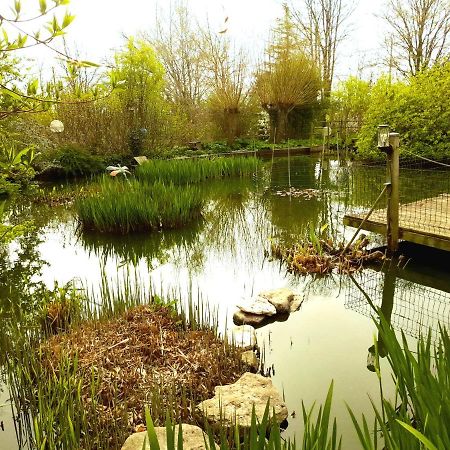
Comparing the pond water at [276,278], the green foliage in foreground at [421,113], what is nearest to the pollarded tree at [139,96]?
the pond water at [276,278]

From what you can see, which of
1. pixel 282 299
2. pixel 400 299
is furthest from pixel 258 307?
pixel 400 299

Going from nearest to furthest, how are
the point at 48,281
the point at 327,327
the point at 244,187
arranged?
the point at 327,327 → the point at 48,281 → the point at 244,187

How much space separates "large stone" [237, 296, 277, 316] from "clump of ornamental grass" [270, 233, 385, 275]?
1.00m

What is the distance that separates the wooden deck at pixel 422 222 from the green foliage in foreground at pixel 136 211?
2423mm

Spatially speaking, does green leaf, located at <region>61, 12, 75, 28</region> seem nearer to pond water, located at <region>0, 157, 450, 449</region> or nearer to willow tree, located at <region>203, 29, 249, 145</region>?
pond water, located at <region>0, 157, 450, 449</region>

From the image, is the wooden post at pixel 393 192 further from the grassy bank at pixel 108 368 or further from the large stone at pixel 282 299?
the grassy bank at pixel 108 368

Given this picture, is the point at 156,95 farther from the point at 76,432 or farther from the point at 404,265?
the point at 76,432

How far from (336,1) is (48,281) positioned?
2413 cm

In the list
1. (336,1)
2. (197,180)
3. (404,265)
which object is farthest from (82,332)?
(336,1)

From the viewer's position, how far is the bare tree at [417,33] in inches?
723

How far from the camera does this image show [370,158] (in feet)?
39.7

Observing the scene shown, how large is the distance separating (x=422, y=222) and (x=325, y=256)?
3.91 feet

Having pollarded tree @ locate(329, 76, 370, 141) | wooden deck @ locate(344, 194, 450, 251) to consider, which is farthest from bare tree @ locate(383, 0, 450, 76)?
wooden deck @ locate(344, 194, 450, 251)

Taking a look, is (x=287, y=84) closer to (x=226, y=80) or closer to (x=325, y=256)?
(x=226, y=80)
